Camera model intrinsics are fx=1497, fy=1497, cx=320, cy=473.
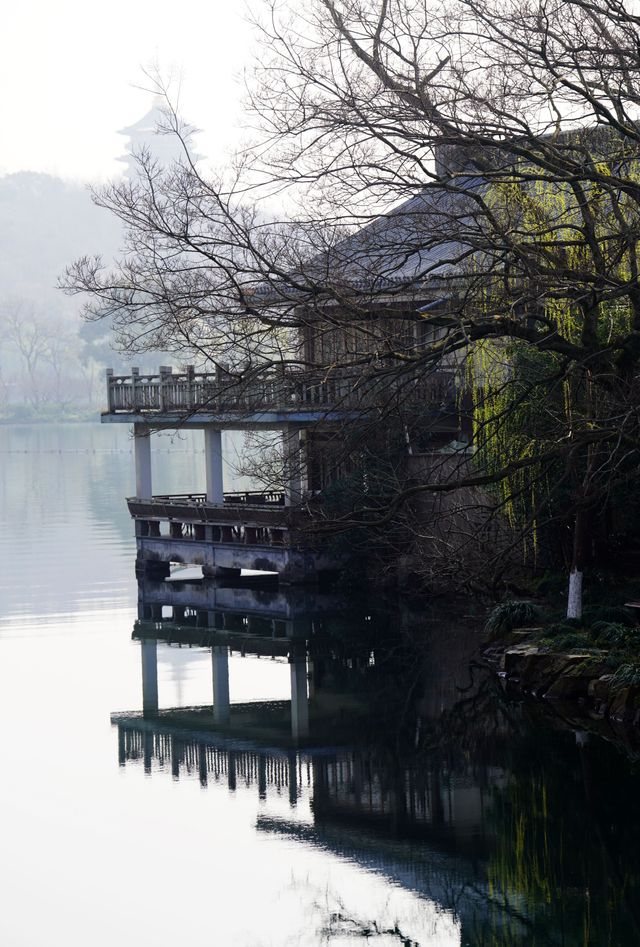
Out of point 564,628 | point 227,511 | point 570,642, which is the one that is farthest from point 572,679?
point 227,511

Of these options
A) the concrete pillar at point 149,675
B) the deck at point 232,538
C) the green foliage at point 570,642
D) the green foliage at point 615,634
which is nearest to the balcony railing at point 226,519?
the deck at point 232,538

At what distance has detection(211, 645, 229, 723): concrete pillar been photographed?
1814 centimetres

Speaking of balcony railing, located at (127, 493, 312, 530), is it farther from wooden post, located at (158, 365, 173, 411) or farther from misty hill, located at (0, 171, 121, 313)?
misty hill, located at (0, 171, 121, 313)

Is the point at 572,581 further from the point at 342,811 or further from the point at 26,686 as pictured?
the point at 26,686

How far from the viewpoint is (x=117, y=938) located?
10.8 meters

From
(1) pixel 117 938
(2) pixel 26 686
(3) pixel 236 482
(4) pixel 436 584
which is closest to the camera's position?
(1) pixel 117 938

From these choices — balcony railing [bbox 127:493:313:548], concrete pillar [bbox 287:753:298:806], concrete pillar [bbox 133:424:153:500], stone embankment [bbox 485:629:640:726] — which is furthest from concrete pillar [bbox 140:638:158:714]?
concrete pillar [bbox 133:424:153:500]

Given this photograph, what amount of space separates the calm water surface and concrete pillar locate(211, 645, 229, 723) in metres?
0.15

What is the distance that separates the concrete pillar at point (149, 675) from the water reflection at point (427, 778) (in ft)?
0.18

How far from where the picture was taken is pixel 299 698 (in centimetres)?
1880

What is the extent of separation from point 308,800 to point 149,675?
6773 mm

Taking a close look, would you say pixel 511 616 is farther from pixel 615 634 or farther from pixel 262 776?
pixel 262 776

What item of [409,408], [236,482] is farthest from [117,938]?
[236,482]

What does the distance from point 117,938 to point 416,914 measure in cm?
219
